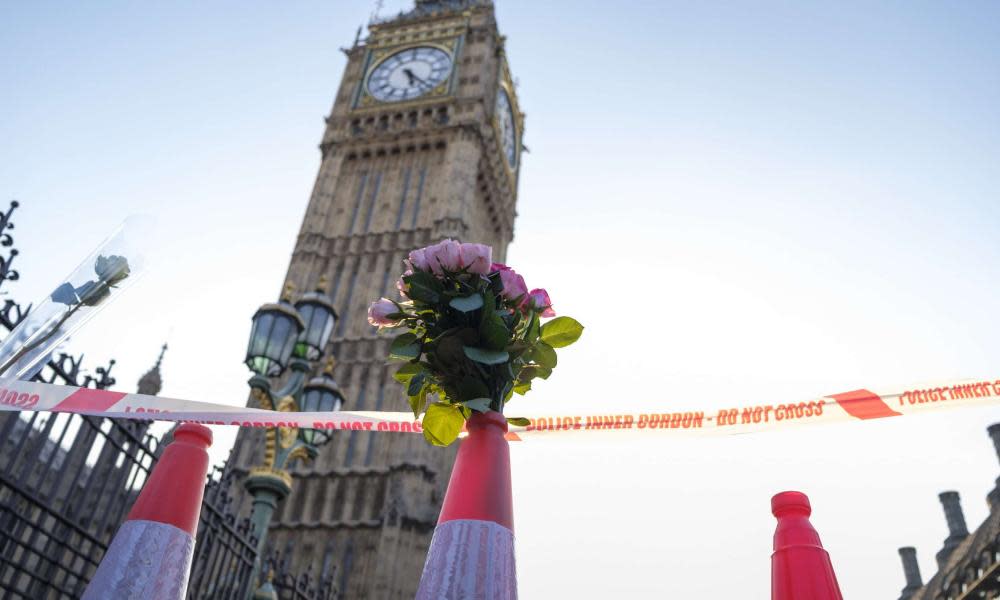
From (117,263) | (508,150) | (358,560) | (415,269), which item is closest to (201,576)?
(117,263)

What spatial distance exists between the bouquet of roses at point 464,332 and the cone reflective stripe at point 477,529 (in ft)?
0.48

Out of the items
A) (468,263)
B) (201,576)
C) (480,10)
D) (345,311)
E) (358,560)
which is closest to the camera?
(468,263)

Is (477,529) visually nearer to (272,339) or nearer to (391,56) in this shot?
(272,339)

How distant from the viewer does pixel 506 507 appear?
205cm

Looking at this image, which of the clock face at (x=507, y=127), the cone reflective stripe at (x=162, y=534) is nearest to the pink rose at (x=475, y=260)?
the cone reflective stripe at (x=162, y=534)

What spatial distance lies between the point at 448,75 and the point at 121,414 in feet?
98.7

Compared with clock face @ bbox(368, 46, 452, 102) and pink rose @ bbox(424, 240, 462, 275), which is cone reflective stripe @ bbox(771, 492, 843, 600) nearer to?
pink rose @ bbox(424, 240, 462, 275)

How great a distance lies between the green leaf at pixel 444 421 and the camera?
2408 millimetres

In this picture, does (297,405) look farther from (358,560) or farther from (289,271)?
(289,271)

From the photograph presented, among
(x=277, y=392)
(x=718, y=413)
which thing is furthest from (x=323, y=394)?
(x=718, y=413)

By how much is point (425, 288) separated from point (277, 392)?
4.76 m

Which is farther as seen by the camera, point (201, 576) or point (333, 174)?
point (333, 174)

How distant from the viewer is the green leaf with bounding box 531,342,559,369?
8.09 feet

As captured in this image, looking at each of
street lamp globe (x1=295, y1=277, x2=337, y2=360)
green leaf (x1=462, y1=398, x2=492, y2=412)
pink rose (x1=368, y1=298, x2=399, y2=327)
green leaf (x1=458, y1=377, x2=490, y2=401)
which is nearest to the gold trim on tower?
street lamp globe (x1=295, y1=277, x2=337, y2=360)
